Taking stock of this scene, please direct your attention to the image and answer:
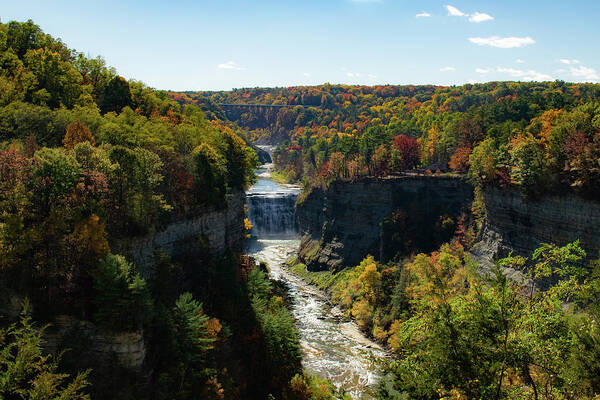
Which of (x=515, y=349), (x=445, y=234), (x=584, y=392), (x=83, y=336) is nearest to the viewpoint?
(x=584, y=392)

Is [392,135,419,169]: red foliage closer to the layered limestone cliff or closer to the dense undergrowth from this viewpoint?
the layered limestone cliff

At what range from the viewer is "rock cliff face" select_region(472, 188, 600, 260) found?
4566 cm

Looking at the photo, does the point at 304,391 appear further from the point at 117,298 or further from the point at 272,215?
the point at 272,215

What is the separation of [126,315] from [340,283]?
5358cm

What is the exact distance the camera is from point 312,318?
2586 inches

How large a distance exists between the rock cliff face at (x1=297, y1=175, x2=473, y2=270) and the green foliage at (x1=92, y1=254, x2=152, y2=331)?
55.4 metres

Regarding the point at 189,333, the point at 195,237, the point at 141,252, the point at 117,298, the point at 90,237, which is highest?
the point at 90,237

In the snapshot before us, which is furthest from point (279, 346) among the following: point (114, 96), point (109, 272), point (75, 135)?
point (114, 96)

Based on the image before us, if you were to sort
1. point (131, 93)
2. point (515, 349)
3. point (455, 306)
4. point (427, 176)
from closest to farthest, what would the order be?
1. point (515, 349)
2. point (455, 306)
3. point (131, 93)
4. point (427, 176)

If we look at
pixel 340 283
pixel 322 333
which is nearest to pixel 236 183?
pixel 322 333

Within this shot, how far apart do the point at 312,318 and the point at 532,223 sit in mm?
30195

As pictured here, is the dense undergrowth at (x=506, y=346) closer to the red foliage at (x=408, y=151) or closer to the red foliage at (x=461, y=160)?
the red foliage at (x=461, y=160)

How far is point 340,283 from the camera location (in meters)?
77.6

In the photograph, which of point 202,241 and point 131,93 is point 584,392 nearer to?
point 202,241
